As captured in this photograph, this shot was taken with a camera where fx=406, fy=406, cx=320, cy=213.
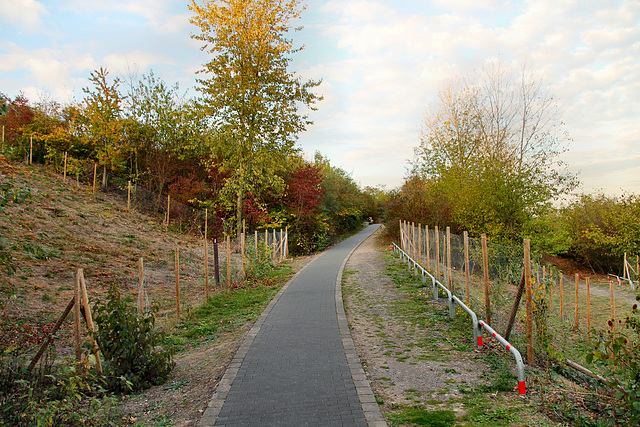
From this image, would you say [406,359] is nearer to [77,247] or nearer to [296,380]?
[296,380]

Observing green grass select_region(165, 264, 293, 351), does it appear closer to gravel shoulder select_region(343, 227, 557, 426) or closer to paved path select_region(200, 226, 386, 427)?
paved path select_region(200, 226, 386, 427)

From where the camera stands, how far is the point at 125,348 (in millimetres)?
5402

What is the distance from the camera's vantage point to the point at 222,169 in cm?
2050

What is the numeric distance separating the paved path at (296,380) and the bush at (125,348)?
107cm

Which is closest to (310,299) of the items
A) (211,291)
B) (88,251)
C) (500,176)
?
(211,291)

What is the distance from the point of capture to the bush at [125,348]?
535 centimetres

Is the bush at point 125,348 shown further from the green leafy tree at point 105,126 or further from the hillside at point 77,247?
the green leafy tree at point 105,126

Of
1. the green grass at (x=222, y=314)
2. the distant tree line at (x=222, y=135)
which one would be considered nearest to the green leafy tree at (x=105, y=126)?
the distant tree line at (x=222, y=135)

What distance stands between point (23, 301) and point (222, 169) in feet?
39.7

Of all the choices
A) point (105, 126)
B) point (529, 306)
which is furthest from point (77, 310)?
point (105, 126)

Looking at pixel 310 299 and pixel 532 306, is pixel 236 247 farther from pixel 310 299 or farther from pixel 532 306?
pixel 532 306

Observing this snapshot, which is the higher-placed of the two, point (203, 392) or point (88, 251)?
point (88, 251)

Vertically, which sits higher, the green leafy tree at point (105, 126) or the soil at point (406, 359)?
the green leafy tree at point (105, 126)

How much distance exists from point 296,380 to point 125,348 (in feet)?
7.59
